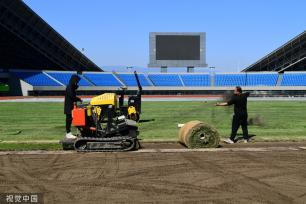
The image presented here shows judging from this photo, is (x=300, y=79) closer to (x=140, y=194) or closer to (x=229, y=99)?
(x=229, y=99)

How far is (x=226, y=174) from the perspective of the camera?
826cm

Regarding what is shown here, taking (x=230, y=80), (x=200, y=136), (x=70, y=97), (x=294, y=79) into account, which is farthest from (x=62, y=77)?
(x=200, y=136)

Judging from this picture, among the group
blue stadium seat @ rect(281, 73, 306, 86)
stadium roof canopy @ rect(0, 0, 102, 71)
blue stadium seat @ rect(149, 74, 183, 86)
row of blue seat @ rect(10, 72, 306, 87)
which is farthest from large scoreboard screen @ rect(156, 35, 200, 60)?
blue stadium seat @ rect(281, 73, 306, 86)

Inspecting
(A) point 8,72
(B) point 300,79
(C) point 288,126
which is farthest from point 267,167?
(B) point 300,79

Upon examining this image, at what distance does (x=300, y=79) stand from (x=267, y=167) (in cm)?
6880

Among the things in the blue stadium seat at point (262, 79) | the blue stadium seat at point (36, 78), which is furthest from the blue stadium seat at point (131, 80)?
the blue stadium seat at point (262, 79)

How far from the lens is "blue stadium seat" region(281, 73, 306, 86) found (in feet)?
240

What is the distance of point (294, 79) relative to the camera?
74.4m

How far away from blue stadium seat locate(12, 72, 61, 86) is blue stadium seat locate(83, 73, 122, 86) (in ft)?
23.1

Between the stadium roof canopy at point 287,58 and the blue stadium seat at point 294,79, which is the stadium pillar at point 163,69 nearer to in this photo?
the stadium roof canopy at point 287,58

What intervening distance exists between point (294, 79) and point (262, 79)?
534cm

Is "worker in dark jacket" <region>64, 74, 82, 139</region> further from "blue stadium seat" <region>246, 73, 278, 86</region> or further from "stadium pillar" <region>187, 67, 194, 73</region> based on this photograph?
"stadium pillar" <region>187, 67, 194, 73</region>

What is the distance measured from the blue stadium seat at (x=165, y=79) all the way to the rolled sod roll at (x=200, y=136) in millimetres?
64077

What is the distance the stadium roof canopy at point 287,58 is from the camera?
70.7 m
